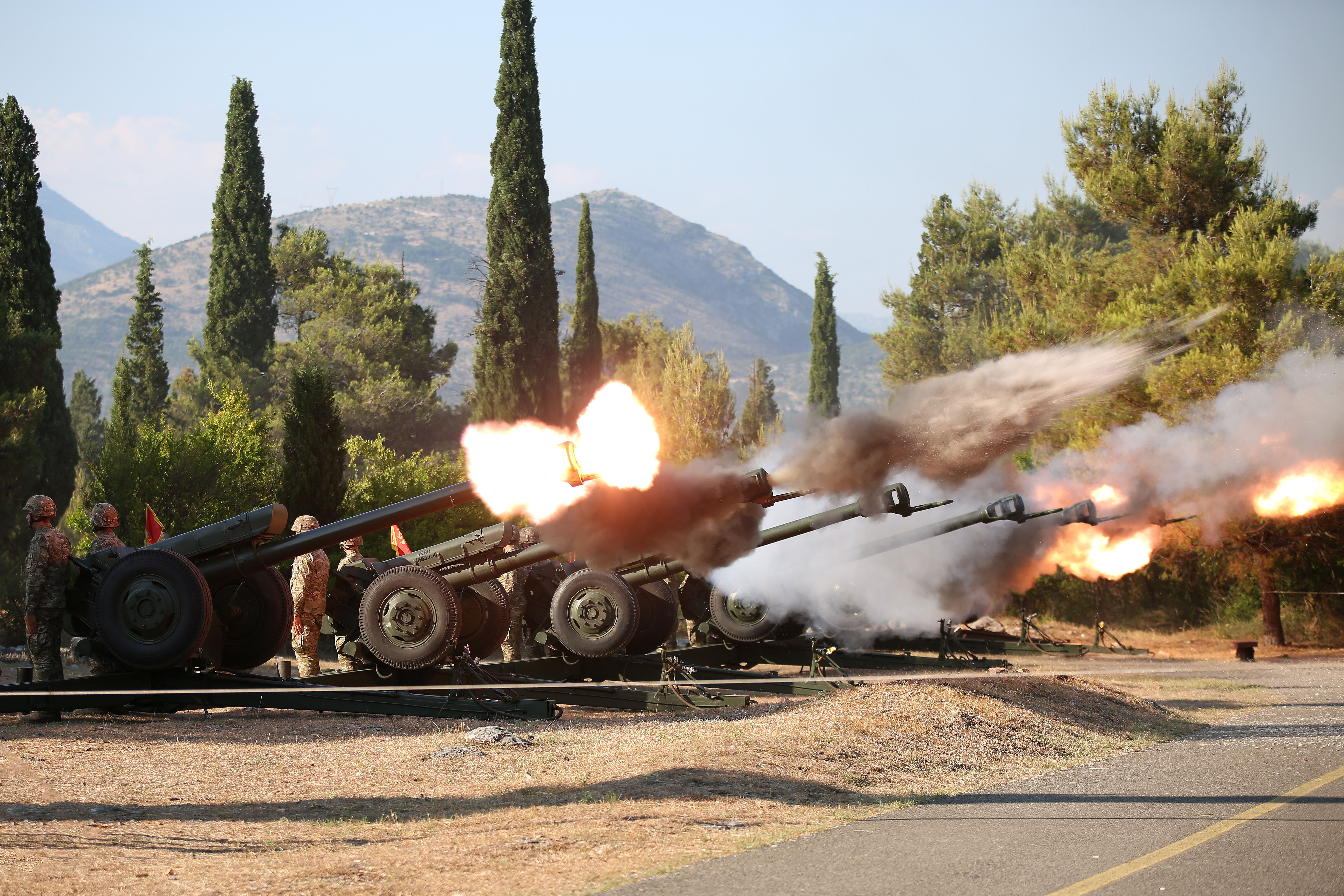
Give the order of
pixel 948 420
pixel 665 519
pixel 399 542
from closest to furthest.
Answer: pixel 665 519 < pixel 948 420 < pixel 399 542

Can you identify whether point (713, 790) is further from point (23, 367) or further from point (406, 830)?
point (23, 367)

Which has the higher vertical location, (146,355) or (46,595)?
(146,355)

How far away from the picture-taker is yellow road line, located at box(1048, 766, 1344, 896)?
615cm

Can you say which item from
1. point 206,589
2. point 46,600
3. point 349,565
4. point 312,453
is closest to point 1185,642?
point 312,453

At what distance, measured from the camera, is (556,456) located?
10812mm

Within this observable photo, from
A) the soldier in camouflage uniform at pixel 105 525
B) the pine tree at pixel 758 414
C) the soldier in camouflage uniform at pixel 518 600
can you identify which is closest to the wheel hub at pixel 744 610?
the soldier in camouflage uniform at pixel 518 600

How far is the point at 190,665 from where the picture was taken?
11828mm

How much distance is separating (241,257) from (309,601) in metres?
28.3

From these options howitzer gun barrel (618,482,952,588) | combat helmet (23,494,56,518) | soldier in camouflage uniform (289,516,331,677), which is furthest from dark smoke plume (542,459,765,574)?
combat helmet (23,494,56,518)

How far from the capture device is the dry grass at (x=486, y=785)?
20.7 ft

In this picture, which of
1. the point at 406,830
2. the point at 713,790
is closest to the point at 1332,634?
the point at 713,790

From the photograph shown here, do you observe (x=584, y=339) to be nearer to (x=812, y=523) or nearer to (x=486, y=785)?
(x=812, y=523)

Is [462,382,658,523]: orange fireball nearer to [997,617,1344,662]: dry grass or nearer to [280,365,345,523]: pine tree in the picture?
[997,617,1344,662]: dry grass

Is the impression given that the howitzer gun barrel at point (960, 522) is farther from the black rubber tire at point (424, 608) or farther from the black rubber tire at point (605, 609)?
the black rubber tire at point (424, 608)
